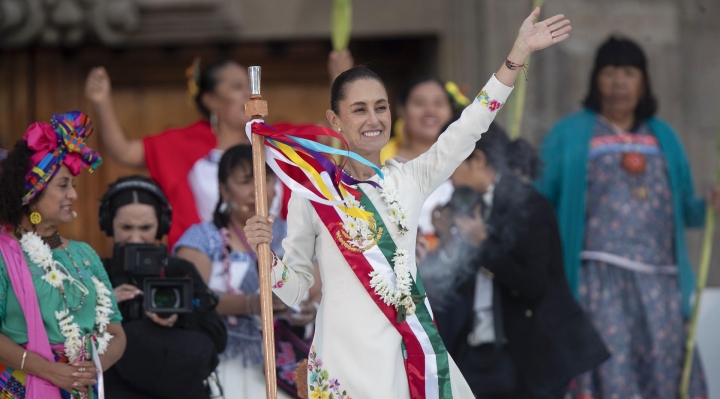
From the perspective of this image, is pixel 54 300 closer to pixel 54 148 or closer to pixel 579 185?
pixel 54 148

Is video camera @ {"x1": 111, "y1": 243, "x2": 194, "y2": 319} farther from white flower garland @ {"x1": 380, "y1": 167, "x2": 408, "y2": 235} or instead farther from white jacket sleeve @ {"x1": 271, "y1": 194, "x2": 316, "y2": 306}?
white flower garland @ {"x1": 380, "y1": 167, "x2": 408, "y2": 235}

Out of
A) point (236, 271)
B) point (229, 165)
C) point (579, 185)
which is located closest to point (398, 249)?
point (236, 271)

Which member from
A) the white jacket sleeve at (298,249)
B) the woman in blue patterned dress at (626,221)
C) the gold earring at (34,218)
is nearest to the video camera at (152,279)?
the gold earring at (34,218)

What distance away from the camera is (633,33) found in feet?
22.8

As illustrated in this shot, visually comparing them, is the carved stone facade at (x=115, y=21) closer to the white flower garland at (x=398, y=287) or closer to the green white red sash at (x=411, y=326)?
the green white red sash at (x=411, y=326)

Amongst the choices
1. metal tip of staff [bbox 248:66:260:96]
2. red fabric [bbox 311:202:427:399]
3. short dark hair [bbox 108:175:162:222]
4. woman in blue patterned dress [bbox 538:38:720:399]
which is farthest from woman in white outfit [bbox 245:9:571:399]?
woman in blue patterned dress [bbox 538:38:720:399]

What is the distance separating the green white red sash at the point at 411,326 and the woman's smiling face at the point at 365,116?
0.19 meters

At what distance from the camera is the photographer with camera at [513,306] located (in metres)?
5.14

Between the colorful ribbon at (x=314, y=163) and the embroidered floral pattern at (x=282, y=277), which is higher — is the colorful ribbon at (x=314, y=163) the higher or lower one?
the higher one

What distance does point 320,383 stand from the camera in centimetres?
378

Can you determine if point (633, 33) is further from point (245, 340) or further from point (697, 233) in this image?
point (245, 340)

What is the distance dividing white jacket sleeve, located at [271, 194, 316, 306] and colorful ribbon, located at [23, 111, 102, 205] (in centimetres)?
98

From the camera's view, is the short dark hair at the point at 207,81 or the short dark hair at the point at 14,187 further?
the short dark hair at the point at 207,81

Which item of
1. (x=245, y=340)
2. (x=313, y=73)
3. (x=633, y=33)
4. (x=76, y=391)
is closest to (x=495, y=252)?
(x=245, y=340)
